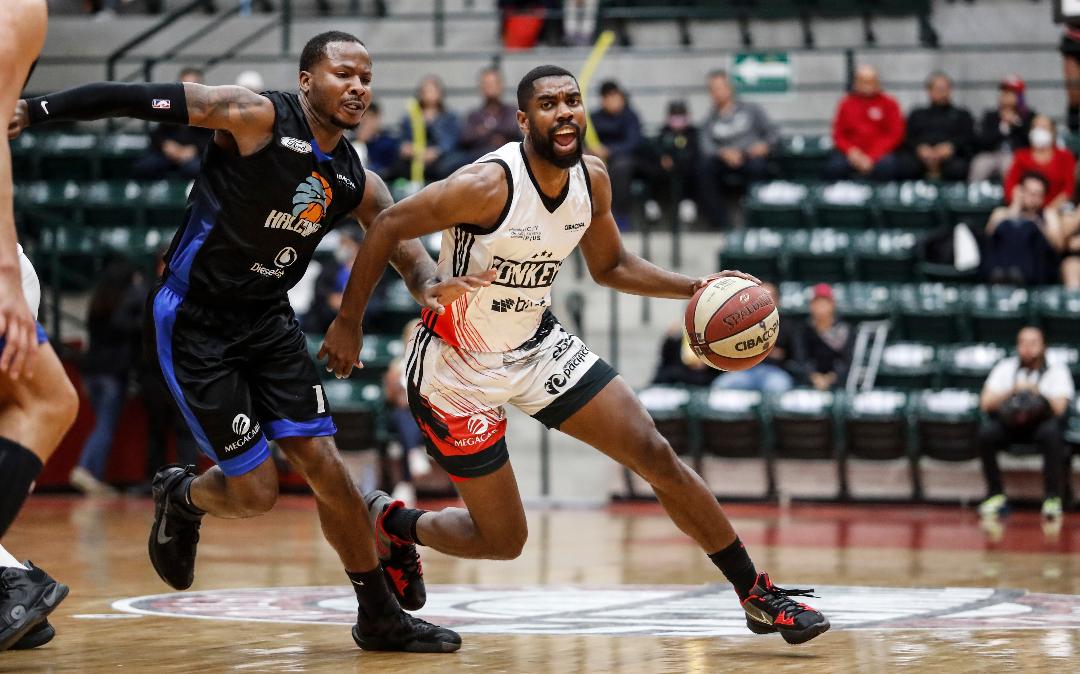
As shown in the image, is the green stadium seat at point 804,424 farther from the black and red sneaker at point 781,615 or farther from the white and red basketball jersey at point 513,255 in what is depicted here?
the white and red basketball jersey at point 513,255

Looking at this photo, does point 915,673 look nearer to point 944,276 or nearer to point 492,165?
point 492,165

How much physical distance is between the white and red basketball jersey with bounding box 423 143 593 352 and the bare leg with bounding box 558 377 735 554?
38 centimetres

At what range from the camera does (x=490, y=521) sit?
5.89 metres

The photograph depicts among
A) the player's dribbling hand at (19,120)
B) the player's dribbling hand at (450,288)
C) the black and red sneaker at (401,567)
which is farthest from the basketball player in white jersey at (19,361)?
the black and red sneaker at (401,567)

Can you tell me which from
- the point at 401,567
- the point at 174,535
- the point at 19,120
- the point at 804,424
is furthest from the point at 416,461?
the point at 19,120

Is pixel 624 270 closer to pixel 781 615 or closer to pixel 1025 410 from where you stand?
pixel 781 615

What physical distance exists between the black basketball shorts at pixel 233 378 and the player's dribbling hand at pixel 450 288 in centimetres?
56

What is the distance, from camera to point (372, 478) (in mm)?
13023

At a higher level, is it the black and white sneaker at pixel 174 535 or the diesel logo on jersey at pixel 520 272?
the diesel logo on jersey at pixel 520 272

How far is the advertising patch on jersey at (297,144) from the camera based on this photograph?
5.54m

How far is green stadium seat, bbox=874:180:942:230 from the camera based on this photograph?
14.3m

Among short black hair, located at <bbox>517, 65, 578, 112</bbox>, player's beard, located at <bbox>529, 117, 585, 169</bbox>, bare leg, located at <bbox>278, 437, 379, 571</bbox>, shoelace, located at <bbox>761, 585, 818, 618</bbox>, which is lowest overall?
shoelace, located at <bbox>761, 585, 818, 618</bbox>

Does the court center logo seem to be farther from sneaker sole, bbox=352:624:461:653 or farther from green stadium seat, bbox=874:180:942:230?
green stadium seat, bbox=874:180:942:230

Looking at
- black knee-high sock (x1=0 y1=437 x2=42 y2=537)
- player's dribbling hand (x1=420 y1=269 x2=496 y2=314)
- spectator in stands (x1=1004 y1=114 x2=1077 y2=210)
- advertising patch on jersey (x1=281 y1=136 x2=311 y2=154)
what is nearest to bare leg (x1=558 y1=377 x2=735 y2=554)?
player's dribbling hand (x1=420 y1=269 x2=496 y2=314)
